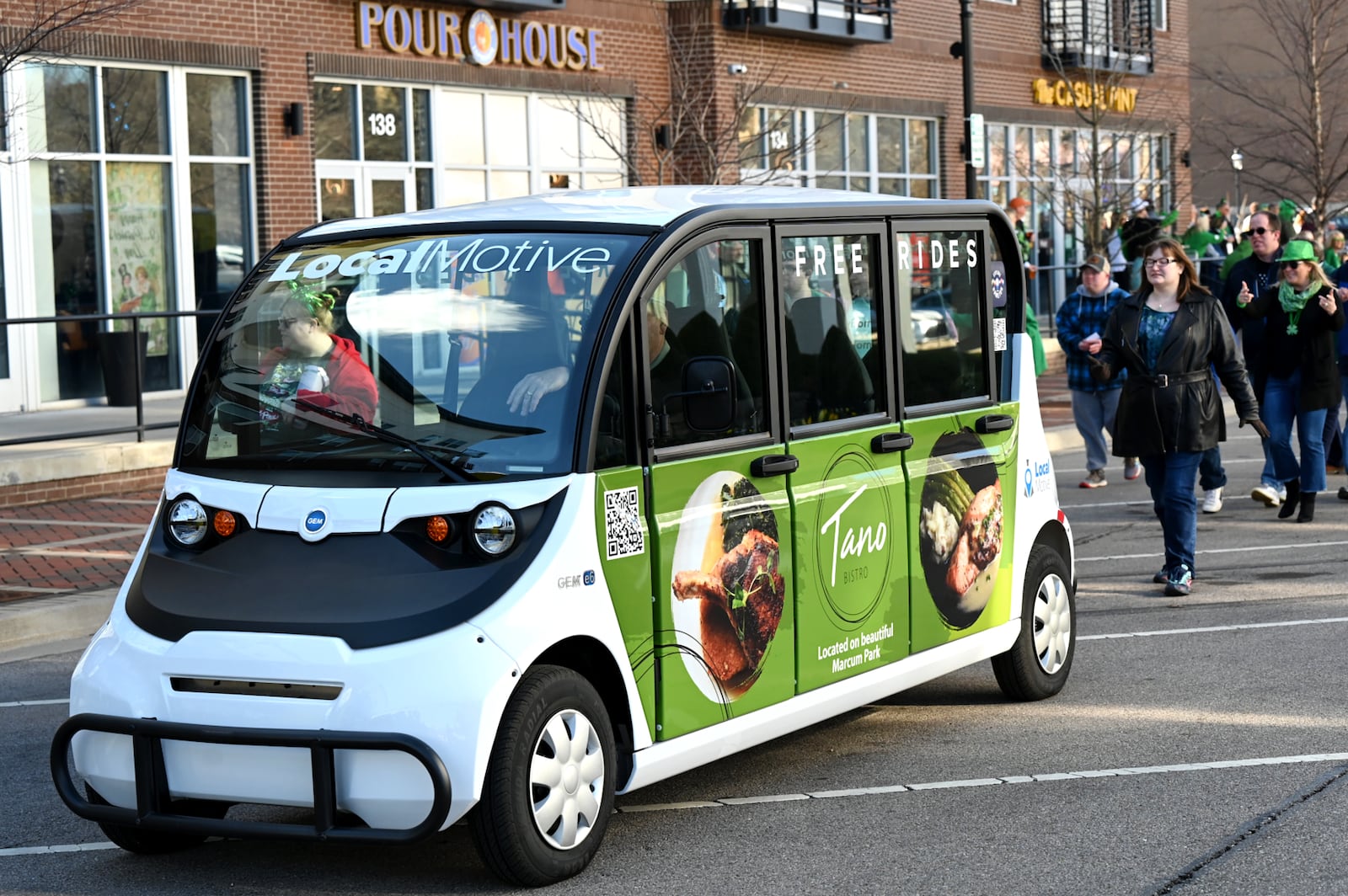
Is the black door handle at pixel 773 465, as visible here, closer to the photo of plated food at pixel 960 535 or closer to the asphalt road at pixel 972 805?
the photo of plated food at pixel 960 535

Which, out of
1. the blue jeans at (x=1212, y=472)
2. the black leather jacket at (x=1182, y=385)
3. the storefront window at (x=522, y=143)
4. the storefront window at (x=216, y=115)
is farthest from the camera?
the storefront window at (x=522, y=143)

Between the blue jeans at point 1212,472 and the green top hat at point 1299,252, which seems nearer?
the green top hat at point 1299,252

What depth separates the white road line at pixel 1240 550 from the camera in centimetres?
1162

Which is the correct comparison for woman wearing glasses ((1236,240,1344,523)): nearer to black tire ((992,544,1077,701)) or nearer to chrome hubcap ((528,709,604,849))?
black tire ((992,544,1077,701))

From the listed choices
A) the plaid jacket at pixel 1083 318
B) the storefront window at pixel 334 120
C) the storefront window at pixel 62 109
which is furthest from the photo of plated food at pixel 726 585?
the storefront window at pixel 334 120

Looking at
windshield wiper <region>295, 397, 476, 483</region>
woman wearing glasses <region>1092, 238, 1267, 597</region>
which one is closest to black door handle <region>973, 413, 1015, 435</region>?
woman wearing glasses <region>1092, 238, 1267, 597</region>

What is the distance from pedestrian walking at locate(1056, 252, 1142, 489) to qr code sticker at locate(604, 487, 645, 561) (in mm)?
9166

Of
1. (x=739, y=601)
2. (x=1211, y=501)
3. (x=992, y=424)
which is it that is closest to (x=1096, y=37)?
(x=1211, y=501)

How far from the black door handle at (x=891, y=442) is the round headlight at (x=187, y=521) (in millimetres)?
2366

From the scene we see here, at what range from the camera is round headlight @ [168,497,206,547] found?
5.62 m

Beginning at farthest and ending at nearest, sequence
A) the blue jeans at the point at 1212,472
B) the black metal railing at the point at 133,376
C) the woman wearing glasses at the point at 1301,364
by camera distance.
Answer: the black metal railing at the point at 133,376 → the blue jeans at the point at 1212,472 → the woman wearing glasses at the point at 1301,364

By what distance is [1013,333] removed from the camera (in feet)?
25.2

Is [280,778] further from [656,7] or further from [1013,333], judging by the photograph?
[656,7]

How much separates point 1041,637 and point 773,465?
2139 mm
